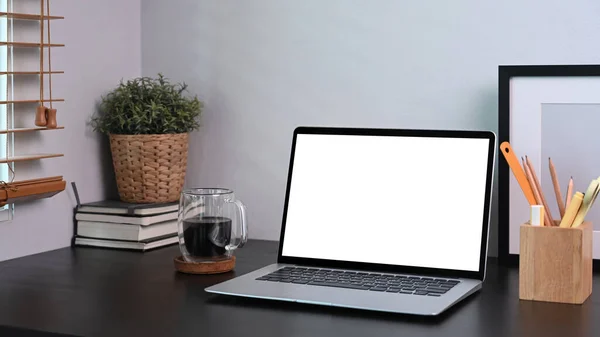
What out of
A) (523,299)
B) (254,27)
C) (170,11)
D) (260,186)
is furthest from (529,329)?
(170,11)

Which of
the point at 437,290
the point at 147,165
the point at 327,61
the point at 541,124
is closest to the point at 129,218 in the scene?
the point at 147,165

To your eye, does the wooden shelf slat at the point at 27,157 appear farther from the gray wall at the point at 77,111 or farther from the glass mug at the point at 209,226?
the glass mug at the point at 209,226

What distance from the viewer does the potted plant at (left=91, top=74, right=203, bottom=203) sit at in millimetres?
1610

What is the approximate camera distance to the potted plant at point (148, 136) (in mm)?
1610

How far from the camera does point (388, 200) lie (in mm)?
1330

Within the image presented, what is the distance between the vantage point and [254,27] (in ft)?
5.49

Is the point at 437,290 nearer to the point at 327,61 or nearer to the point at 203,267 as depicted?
the point at 203,267

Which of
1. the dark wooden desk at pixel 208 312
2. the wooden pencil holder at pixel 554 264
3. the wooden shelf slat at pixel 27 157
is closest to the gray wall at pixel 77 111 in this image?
the wooden shelf slat at pixel 27 157

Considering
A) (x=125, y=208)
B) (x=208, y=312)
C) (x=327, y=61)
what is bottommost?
(x=208, y=312)

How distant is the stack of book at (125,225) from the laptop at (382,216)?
13.0 inches

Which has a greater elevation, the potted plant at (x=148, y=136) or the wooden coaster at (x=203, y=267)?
the potted plant at (x=148, y=136)

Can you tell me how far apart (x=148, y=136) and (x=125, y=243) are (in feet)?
0.71

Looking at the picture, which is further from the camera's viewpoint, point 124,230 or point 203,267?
point 124,230

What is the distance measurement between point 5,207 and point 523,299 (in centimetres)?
93
